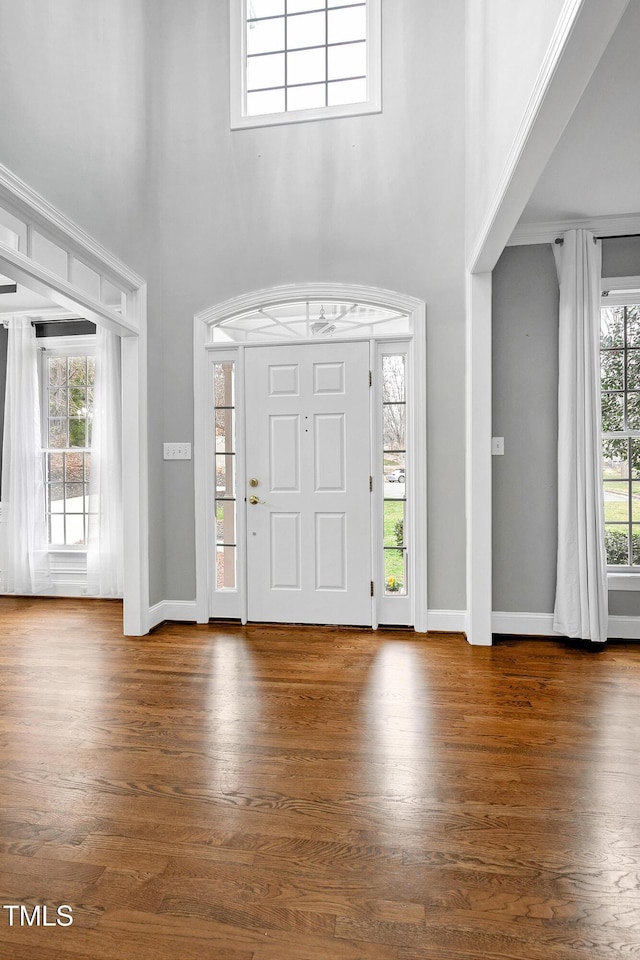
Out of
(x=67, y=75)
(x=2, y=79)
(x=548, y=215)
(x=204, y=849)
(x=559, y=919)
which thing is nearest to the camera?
(x=559, y=919)

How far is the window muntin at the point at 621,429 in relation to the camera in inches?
145

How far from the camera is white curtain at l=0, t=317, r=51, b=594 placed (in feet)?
16.1

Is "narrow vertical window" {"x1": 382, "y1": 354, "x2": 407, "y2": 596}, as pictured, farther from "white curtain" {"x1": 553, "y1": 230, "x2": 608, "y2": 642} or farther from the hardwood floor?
"white curtain" {"x1": 553, "y1": 230, "x2": 608, "y2": 642}

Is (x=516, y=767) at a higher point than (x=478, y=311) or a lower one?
lower

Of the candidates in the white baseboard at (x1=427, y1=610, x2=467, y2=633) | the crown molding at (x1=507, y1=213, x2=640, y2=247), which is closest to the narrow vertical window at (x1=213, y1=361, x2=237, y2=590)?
the white baseboard at (x1=427, y1=610, x2=467, y2=633)

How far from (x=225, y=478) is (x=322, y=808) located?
2600 mm

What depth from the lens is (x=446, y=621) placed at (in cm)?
376

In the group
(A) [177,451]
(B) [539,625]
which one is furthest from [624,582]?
(A) [177,451]

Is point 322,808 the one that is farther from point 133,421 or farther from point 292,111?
point 292,111

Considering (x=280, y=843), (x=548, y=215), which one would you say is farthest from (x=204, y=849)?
(x=548, y=215)

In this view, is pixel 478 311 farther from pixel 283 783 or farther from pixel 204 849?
pixel 204 849

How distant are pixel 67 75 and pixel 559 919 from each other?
4148 millimetres

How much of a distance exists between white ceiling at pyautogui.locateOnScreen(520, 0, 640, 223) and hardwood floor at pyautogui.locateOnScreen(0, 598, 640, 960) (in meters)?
2.78

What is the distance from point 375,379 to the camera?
150 inches
